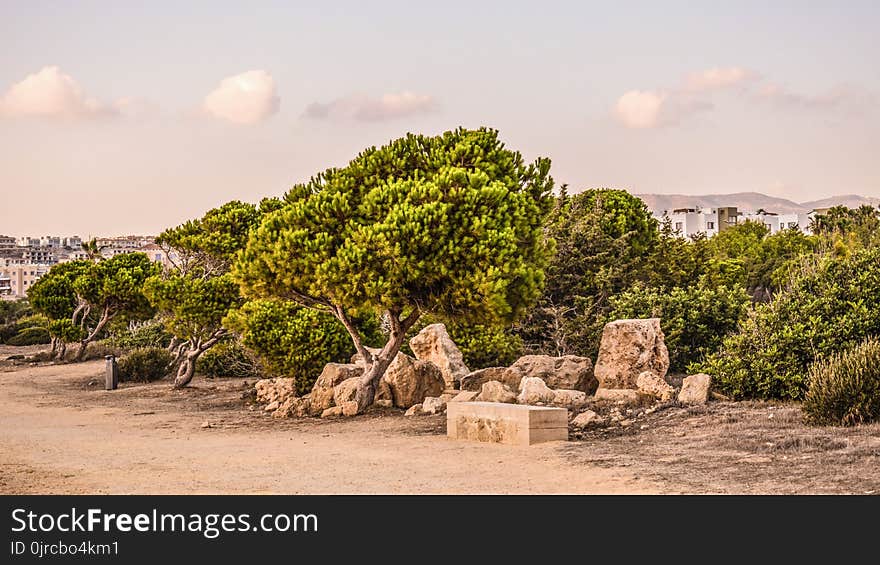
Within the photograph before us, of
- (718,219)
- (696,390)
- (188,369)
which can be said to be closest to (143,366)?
(188,369)

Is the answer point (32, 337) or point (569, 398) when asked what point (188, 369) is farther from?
point (32, 337)

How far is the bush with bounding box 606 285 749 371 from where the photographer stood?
879 inches

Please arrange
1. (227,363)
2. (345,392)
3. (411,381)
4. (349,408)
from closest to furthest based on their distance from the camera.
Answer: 1. (349,408)
2. (345,392)
3. (411,381)
4. (227,363)

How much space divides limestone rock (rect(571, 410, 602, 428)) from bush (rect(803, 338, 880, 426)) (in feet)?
11.0

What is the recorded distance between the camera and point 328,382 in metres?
20.4

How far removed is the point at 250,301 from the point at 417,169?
6338 millimetres

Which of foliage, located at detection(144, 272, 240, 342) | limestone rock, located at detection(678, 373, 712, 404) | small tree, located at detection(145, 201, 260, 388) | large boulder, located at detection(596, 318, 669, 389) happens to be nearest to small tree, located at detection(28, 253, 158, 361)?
small tree, located at detection(145, 201, 260, 388)

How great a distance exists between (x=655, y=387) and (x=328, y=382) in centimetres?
700

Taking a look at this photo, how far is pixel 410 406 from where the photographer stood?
1958 cm

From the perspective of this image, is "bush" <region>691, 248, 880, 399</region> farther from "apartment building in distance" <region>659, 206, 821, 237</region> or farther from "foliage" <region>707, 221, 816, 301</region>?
"apartment building in distance" <region>659, 206, 821, 237</region>

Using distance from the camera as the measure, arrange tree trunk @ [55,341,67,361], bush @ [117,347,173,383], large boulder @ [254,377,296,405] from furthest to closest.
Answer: tree trunk @ [55,341,67,361] < bush @ [117,347,173,383] < large boulder @ [254,377,296,405]

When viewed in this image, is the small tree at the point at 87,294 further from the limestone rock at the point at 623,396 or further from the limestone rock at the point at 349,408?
the limestone rock at the point at 623,396

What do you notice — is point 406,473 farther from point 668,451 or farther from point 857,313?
point 857,313

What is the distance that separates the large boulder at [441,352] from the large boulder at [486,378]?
100cm
